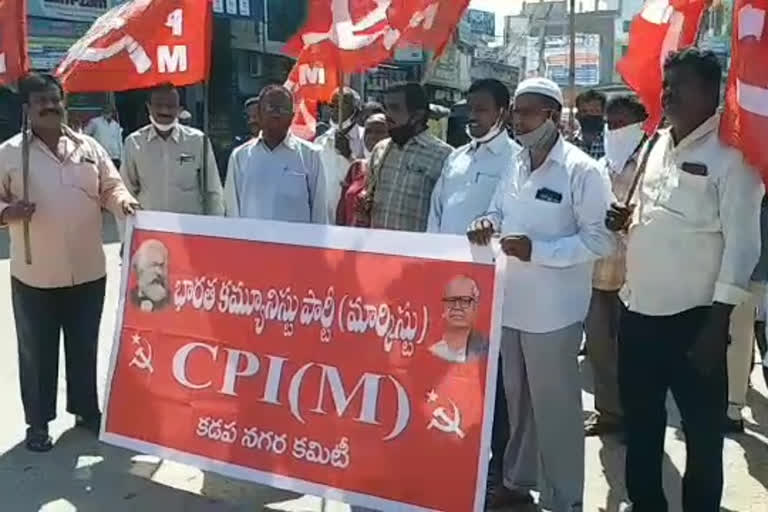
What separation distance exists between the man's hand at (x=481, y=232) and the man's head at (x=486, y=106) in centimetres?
65

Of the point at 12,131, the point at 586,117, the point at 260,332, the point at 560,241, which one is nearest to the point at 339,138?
the point at 586,117

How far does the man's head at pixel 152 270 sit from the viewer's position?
4016 millimetres

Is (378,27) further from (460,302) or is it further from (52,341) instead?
(52,341)

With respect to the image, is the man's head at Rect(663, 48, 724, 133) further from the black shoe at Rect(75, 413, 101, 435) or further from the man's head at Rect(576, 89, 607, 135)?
the black shoe at Rect(75, 413, 101, 435)

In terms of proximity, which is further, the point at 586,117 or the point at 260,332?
the point at 586,117

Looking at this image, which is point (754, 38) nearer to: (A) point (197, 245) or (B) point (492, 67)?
(A) point (197, 245)

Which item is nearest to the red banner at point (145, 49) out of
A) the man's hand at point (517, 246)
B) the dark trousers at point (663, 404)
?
the man's hand at point (517, 246)

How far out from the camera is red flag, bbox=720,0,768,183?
293 cm

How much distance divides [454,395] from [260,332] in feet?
2.86

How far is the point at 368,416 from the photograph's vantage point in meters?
3.47

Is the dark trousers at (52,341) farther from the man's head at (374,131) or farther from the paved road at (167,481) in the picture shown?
the man's head at (374,131)

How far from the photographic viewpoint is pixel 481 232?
10.7 feet

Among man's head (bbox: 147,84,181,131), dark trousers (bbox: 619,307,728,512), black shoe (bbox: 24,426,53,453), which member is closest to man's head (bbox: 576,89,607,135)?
man's head (bbox: 147,84,181,131)

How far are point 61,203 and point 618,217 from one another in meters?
2.68
